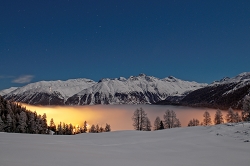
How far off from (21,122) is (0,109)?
47.9 ft

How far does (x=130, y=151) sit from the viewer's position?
52.8 ft

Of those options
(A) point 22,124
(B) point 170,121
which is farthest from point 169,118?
(A) point 22,124

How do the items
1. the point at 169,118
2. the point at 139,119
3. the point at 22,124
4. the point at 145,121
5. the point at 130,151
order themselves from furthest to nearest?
the point at 169,118 → the point at 145,121 → the point at 22,124 → the point at 139,119 → the point at 130,151

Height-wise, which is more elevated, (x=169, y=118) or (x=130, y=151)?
(x=130, y=151)

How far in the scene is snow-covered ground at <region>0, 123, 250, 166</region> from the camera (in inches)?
405

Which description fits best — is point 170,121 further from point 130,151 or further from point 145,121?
point 130,151

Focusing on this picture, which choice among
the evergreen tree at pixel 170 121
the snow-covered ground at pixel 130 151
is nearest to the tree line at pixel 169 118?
the evergreen tree at pixel 170 121

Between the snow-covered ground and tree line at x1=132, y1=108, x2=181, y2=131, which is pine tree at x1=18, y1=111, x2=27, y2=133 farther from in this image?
the snow-covered ground

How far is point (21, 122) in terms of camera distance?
8044 cm

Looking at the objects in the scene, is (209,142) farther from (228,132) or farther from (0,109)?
(0,109)

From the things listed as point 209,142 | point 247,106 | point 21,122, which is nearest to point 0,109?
point 21,122

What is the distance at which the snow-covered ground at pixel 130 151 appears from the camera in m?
10.3

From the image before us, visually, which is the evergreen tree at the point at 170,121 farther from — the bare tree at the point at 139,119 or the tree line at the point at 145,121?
the bare tree at the point at 139,119

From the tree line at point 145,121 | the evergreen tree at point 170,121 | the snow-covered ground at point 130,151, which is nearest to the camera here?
the snow-covered ground at point 130,151
